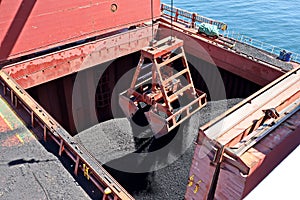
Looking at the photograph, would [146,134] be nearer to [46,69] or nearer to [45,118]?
[46,69]

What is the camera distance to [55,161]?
7.76m

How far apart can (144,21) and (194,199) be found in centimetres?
1124

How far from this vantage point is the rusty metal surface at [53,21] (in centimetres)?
1132

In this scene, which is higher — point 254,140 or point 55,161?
point 254,140

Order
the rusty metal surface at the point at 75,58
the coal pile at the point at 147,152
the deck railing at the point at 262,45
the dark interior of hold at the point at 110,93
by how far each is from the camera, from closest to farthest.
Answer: the coal pile at the point at 147,152
the rusty metal surface at the point at 75,58
the dark interior of hold at the point at 110,93
the deck railing at the point at 262,45

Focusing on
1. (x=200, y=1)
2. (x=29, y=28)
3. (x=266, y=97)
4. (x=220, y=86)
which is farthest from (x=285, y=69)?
(x=200, y=1)

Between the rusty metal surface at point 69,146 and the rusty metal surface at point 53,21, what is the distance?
233cm

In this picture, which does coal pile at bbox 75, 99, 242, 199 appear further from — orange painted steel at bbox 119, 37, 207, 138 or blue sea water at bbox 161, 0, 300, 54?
blue sea water at bbox 161, 0, 300, 54

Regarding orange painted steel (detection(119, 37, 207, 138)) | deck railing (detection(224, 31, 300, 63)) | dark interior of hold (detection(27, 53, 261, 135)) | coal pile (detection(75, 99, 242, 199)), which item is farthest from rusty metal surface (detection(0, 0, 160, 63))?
deck railing (detection(224, 31, 300, 63))

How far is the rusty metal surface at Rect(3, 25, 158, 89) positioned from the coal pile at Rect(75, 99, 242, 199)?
3.96 metres

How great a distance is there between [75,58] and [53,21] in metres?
1.98

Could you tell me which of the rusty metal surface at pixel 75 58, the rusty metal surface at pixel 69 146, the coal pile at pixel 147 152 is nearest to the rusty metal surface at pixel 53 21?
the rusty metal surface at pixel 75 58

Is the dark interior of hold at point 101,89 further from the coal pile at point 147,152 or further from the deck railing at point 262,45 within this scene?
the deck railing at point 262,45

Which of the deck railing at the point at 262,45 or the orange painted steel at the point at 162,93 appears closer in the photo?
the orange painted steel at the point at 162,93
